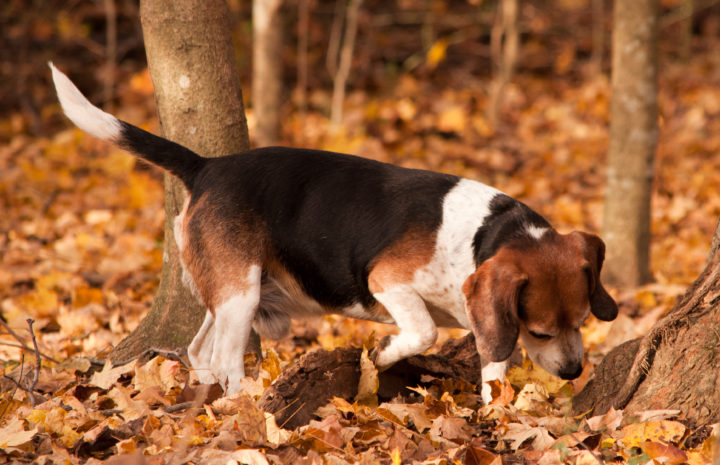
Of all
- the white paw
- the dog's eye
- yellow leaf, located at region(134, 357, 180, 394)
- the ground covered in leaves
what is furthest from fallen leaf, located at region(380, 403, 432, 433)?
yellow leaf, located at region(134, 357, 180, 394)

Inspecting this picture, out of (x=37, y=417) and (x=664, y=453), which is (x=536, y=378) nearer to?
(x=664, y=453)

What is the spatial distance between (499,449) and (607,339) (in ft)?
6.64

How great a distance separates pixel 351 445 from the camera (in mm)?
3090

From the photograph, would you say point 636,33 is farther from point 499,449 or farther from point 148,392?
point 148,392

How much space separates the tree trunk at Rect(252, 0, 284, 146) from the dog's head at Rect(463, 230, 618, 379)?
19.0 feet

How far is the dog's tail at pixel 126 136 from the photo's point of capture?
157 inches

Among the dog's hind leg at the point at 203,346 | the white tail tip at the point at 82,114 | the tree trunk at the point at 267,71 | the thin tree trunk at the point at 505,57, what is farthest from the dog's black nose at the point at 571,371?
the thin tree trunk at the point at 505,57

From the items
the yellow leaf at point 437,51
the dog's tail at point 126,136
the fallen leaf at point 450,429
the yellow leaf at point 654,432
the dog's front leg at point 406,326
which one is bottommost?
Result: the fallen leaf at point 450,429

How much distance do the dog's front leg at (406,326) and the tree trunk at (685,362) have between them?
87 cm

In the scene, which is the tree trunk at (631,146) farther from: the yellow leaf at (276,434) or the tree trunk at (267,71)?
the yellow leaf at (276,434)

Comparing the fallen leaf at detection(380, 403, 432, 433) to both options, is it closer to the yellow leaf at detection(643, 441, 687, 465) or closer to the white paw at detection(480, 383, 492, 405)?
the white paw at detection(480, 383, 492, 405)

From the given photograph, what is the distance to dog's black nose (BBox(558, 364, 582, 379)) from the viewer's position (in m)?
3.63

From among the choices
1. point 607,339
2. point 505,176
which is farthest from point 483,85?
point 607,339

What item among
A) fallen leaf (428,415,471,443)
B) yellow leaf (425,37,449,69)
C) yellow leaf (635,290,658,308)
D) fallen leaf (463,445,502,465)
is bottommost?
yellow leaf (635,290,658,308)
